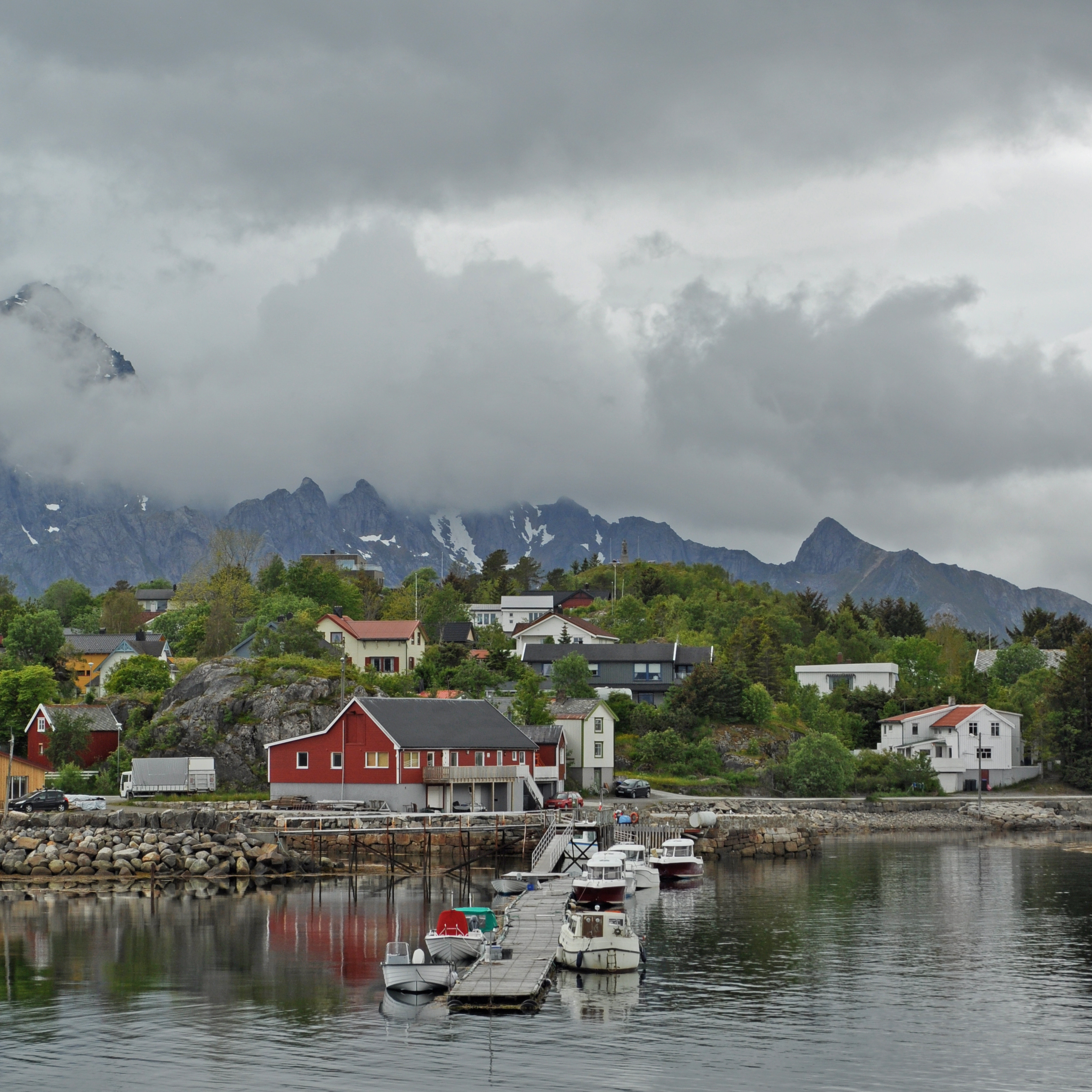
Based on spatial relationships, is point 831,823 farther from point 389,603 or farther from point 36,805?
point 389,603

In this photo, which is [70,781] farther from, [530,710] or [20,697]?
[530,710]

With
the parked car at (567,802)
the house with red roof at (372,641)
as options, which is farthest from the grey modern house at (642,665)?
the parked car at (567,802)

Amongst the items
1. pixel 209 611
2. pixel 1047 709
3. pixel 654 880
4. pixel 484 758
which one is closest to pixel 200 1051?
pixel 654 880

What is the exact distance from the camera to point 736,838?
283 ft

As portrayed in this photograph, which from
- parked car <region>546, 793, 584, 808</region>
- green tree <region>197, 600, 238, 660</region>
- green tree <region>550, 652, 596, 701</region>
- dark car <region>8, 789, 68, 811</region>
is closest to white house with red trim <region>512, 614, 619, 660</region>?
green tree <region>550, 652, 596, 701</region>

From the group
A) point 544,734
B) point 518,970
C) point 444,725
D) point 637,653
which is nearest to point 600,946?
point 518,970

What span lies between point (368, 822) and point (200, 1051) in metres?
43.0

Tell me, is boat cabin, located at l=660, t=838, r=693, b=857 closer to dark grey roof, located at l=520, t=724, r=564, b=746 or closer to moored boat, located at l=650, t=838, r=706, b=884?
moored boat, located at l=650, t=838, r=706, b=884

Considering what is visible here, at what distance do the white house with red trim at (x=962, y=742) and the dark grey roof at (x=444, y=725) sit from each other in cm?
4757

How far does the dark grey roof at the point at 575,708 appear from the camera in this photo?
346 feet

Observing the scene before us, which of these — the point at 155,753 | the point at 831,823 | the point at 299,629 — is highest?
the point at 299,629

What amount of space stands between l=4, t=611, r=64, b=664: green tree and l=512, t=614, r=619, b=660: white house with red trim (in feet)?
163

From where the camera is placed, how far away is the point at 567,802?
9050 centimetres

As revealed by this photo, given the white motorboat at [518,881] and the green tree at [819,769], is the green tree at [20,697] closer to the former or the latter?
the white motorboat at [518,881]
